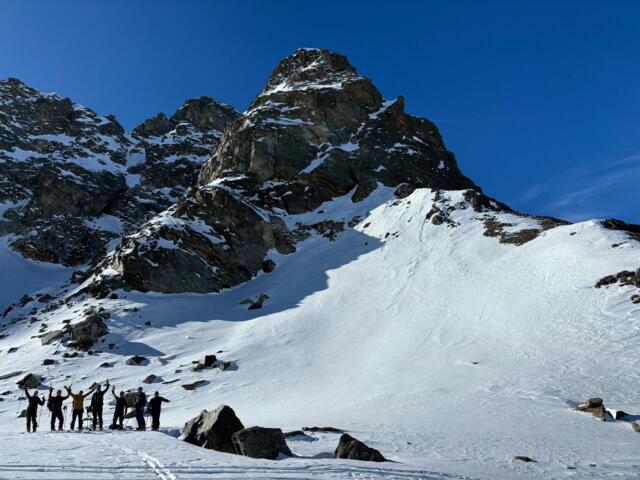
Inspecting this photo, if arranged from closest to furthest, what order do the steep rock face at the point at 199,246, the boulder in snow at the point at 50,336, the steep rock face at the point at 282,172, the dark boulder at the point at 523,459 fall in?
1. the dark boulder at the point at 523,459
2. the boulder in snow at the point at 50,336
3. the steep rock face at the point at 199,246
4. the steep rock face at the point at 282,172

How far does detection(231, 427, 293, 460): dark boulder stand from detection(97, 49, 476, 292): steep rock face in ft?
153

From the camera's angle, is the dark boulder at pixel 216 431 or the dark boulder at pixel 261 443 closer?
the dark boulder at pixel 261 443

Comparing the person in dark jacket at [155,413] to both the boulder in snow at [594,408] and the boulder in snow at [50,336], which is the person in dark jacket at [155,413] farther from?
the boulder in snow at [50,336]

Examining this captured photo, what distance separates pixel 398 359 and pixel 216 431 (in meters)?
20.3

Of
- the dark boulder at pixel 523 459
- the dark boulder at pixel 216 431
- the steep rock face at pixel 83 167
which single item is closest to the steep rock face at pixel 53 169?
the steep rock face at pixel 83 167

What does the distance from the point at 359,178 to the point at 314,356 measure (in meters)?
51.1

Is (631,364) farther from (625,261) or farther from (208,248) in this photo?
(208,248)

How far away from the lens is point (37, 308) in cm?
6041

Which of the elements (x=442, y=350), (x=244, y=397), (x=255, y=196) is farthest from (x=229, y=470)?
(x=255, y=196)

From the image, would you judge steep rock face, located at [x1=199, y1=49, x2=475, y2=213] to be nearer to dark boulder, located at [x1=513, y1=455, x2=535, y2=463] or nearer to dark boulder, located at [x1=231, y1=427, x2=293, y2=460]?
dark boulder, located at [x1=231, y1=427, x2=293, y2=460]

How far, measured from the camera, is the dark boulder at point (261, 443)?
45.7 feet

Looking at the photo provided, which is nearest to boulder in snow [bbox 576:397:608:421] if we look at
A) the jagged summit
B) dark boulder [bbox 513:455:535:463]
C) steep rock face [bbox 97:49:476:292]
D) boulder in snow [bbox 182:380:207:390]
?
dark boulder [bbox 513:455:535:463]

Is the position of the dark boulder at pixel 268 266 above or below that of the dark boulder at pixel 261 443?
above

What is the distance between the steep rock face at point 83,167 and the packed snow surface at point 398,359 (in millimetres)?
47852
